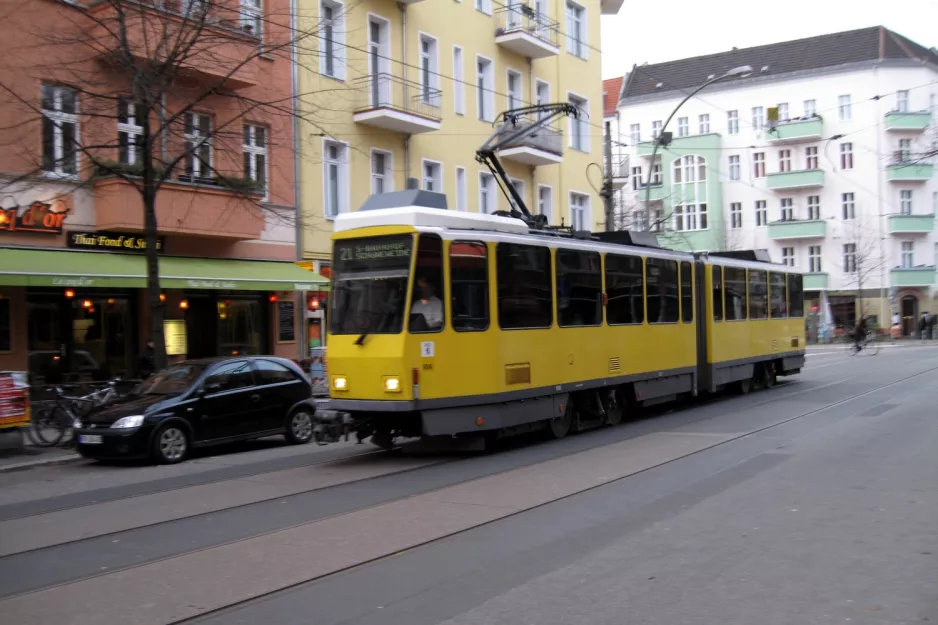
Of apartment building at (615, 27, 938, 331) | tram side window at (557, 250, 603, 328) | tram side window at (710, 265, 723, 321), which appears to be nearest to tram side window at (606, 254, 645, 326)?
tram side window at (557, 250, 603, 328)

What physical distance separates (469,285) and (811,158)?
52.6 m

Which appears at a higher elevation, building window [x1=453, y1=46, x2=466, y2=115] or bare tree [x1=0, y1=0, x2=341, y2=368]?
building window [x1=453, y1=46, x2=466, y2=115]

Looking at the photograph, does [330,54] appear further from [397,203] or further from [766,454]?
[766,454]

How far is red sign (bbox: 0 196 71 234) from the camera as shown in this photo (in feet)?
55.9

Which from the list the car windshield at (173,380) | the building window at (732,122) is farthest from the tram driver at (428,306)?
the building window at (732,122)

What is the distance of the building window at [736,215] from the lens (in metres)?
61.8

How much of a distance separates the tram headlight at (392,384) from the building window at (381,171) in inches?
593

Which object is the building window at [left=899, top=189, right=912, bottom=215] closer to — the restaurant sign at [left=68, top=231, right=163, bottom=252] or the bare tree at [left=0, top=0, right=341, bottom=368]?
the bare tree at [left=0, top=0, right=341, bottom=368]

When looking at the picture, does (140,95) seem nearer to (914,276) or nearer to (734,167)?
(734,167)

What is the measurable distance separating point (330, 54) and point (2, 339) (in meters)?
11.4

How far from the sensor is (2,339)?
56.7 feet

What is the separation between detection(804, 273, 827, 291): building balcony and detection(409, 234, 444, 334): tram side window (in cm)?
5100

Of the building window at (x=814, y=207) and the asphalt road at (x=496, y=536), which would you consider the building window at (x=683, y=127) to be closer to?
the building window at (x=814, y=207)

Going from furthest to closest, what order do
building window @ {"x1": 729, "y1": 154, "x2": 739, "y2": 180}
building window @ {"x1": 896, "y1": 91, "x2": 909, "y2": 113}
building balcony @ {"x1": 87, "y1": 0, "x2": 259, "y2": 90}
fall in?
building window @ {"x1": 729, "y1": 154, "x2": 739, "y2": 180} < building window @ {"x1": 896, "y1": 91, "x2": 909, "y2": 113} < building balcony @ {"x1": 87, "y1": 0, "x2": 259, "y2": 90}
